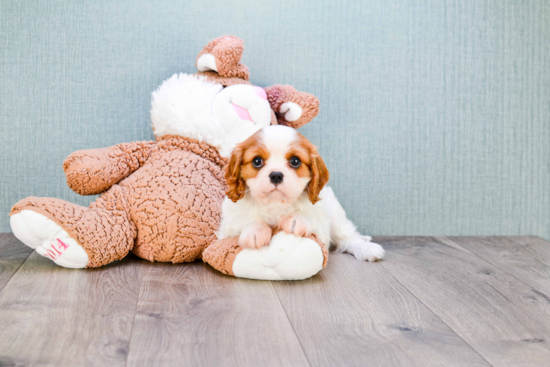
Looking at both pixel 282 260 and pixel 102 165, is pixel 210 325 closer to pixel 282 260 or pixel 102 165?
pixel 282 260

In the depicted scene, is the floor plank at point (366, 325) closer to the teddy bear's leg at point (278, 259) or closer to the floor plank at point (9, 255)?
the teddy bear's leg at point (278, 259)

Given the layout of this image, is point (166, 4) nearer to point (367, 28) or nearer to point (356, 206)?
point (367, 28)

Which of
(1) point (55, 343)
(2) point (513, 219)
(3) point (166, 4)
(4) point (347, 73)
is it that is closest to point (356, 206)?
(4) point (347, 73)

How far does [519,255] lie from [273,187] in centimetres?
108

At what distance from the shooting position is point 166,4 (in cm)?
175

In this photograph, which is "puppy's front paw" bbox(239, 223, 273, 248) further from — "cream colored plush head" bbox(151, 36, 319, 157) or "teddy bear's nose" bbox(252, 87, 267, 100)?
"teddy bear's nose" bbox(252, 87, 267, 100)

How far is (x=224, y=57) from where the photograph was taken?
1537mm

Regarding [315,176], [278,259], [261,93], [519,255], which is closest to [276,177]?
[315,176]

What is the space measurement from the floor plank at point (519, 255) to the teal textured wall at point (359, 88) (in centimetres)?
9

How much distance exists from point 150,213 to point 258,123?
457mm

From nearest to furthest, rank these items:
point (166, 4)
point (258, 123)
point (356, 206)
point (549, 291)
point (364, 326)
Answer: point (364, 326)
point (549, 291)
point (258, 123)
point (166, 4)
point (356, 206)

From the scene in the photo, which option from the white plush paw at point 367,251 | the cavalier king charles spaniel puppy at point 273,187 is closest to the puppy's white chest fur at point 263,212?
the cavalier king charles spaniel puppy at point 273,187

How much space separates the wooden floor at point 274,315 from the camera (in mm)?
872

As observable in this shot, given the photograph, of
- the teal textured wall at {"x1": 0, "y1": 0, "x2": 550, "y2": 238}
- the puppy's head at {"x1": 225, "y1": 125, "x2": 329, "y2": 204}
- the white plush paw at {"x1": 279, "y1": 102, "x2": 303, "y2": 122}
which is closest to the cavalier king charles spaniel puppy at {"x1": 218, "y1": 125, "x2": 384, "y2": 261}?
the puppy's head at {"x1": 225, "y1": 125, "x2": 329, "y2": 204}
